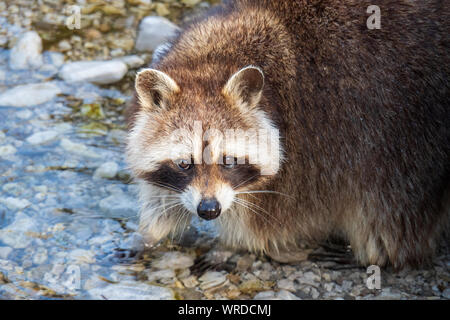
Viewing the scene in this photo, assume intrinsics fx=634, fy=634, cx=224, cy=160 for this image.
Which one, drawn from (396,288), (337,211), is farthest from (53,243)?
(396,288)

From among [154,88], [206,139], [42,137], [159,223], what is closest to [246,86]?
[206,139]

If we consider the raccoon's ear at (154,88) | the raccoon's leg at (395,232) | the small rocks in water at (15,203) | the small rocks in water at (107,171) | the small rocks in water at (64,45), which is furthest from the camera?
the small rocks in water at (64,45)

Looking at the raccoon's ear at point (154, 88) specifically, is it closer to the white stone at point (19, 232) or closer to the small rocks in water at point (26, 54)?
the white stone at point (19, 232)

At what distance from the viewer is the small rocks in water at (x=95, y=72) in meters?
5.02

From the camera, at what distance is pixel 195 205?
10.1 ft

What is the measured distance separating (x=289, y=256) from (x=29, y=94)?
2.41m

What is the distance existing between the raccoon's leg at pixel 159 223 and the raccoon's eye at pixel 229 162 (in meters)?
0.61

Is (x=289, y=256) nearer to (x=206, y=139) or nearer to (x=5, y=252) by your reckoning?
(x=206, y=139)

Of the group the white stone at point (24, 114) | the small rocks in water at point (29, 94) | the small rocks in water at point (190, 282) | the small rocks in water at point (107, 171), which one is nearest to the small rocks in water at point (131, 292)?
the small rocks in water at point (190, 282)

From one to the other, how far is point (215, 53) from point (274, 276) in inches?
49.6

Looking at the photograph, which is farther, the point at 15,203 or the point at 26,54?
the point at 26,54

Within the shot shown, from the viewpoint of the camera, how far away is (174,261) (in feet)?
11.7

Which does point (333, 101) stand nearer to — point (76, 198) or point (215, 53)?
point (215, 53)
